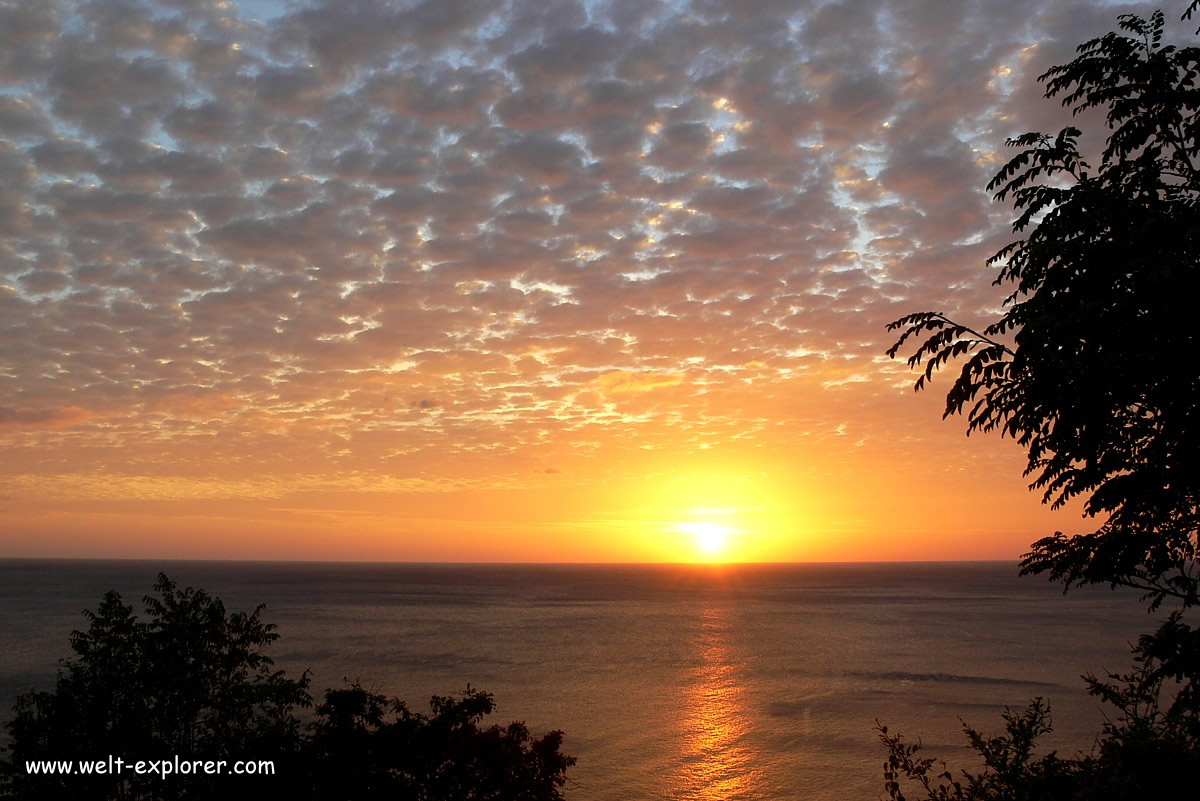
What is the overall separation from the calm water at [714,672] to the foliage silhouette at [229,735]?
28.3 metres

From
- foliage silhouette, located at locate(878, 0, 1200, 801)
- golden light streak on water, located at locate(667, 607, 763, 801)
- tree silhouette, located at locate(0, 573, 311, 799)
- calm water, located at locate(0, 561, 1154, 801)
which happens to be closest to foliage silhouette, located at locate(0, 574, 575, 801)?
tree silhouette, located at locate(0, 573, 311, 799)

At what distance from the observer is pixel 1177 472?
10.6 meters

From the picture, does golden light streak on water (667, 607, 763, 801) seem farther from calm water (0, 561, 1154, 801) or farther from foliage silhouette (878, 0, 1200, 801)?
foliage silhouette (878, 0, 1200, 801)

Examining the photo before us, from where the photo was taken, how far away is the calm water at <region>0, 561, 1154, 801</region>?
53750 mm

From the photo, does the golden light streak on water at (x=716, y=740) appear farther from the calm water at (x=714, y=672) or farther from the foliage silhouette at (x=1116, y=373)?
the foliage silhouette at (x=1116, y=373)

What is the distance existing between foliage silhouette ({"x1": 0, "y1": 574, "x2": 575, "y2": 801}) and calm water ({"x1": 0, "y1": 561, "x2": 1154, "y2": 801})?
1114 inches

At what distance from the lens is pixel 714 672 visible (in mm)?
88125

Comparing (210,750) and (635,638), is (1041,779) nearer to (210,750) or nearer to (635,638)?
(210,750)

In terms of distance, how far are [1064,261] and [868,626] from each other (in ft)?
427

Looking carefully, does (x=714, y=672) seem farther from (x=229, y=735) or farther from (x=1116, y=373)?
(x=1116, y=373)

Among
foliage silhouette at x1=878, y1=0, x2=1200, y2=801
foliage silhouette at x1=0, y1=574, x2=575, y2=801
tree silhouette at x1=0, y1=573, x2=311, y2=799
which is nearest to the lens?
foliage silhouette at x1=878, y1=0, x2=1200, y2=801

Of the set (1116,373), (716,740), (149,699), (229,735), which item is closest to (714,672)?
(716,740)

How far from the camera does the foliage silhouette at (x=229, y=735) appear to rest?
741 inches

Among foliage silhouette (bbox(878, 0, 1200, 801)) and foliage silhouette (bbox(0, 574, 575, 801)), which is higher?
foliage silhouette (bbox(878, 0, 1200, 801))
